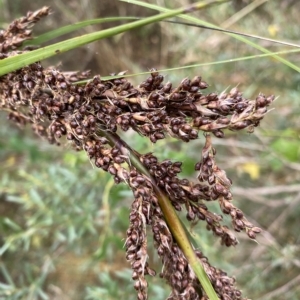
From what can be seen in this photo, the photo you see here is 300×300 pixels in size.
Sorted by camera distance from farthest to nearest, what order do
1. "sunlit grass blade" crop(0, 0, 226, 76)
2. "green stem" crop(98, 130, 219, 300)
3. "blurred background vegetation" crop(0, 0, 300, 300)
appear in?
"blurred background vegetation" crop(0, 0, 300, 300) → "green stem" crop(98, 130, 219, 300) → "sunlit grass blade" crop(0, 0, 226, 76)

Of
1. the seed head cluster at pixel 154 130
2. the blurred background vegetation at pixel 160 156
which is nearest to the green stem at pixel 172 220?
the seed head cluster at pixel 154 130

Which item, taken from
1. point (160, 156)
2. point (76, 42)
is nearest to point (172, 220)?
point (76, 42)

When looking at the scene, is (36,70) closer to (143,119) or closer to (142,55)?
(143,119)

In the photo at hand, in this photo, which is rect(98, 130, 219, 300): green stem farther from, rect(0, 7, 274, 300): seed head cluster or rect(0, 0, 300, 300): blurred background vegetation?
rect(0, 0, 300, 300): blurred background vegetation

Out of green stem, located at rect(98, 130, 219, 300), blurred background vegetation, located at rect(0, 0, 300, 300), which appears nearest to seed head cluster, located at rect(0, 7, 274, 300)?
green stem, located at rect(98, 130, 219, 300)

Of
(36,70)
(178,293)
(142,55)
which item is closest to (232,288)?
(178,293)

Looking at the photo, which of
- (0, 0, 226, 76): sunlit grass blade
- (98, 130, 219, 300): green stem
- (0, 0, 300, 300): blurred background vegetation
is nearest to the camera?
(0, 0, 226, 76): sunlit grass blade
